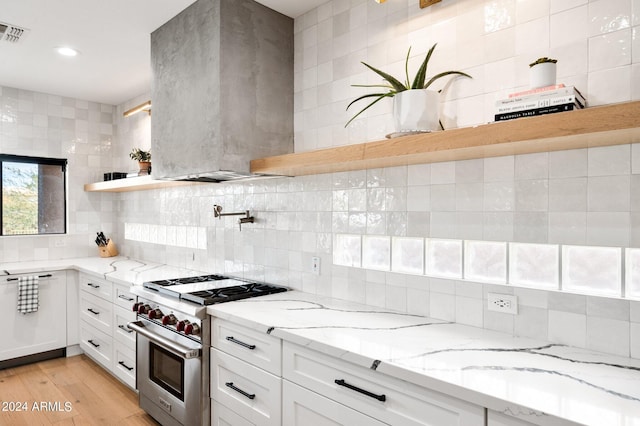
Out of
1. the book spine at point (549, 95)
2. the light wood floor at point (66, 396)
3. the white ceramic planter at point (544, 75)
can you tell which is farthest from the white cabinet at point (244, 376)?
the white ceramic planter at point (544, 75)

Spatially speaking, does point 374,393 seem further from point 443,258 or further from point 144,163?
point 144,163

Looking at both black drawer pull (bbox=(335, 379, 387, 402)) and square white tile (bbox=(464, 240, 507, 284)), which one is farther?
square white tile (bbox=(464, 240, 507, 284))

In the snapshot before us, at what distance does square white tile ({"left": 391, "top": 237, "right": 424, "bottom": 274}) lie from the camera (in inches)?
75.5

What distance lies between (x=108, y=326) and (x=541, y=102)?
331cm

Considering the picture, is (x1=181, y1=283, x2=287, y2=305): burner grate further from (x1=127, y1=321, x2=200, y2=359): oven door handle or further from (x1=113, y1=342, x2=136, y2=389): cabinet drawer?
(x1=113, y1=342, x2=136, y2=389): cabinet drawer

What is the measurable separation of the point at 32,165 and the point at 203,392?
3.26 m

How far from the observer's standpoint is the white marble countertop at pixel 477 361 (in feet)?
3.36

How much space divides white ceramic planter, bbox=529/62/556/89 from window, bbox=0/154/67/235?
172 inches

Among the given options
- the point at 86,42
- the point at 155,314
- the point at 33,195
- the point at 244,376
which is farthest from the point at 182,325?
the point at 33,195

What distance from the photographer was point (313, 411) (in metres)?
1.59

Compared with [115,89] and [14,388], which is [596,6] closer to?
[115,89]

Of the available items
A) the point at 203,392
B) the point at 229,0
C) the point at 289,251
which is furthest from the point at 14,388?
the point at 229,0

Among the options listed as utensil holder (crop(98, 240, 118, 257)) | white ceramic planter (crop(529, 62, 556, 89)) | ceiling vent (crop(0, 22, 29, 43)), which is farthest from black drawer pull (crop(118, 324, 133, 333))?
white ceramic planter (crop(529, 62, 556, 89))

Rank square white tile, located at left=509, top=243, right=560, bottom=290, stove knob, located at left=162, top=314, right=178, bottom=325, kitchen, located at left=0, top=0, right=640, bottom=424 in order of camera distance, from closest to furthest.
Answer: kitchen, located at left=0, top=0, right=640, bottom=424 → square white tile, located at left=509, top=243, right=560, bottom=290 → stove knob, located at left=162, top=314, right=178, bottom=325
